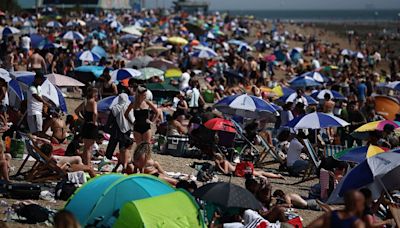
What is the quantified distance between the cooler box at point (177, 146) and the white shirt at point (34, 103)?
2499mm

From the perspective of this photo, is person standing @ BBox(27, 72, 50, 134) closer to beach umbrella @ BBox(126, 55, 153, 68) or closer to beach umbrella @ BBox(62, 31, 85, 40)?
beach umbrella @ BBox(126, 55, 153, 68)

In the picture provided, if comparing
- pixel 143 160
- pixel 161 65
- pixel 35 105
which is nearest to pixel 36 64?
pixel 161 65

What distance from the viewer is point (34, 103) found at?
11289mm

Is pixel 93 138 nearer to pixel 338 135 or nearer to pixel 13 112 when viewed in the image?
pixel 13 112

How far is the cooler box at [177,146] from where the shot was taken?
42.4 feet

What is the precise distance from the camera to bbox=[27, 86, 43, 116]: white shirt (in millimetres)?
11219

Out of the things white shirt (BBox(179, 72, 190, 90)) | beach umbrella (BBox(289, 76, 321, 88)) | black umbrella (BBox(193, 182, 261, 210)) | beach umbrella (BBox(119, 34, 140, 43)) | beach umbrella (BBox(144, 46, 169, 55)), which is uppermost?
black umbrella (BBox(193, 182, 261, 210))

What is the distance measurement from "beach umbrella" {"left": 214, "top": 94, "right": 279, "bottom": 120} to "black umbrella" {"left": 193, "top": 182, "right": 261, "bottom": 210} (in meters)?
6.32

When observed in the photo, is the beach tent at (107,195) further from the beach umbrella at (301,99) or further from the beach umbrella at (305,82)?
the beach umbrella at (305,82)

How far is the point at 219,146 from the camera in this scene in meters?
12.9

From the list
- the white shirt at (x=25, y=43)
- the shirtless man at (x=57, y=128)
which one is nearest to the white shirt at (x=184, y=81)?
the white shirt at (x=25, y=43)

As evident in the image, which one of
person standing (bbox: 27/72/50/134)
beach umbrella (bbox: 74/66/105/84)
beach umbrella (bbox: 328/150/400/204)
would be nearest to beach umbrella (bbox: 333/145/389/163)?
beach umbrella (bbox: 328/150/400/204)

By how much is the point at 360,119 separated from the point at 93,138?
21.7ft

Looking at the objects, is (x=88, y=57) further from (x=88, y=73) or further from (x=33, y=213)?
(x=33, y=213)
